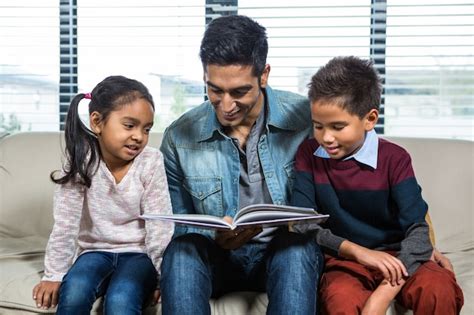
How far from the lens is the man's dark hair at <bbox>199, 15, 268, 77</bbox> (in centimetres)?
170

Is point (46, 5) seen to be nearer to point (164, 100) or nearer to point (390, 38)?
point (164, 100)

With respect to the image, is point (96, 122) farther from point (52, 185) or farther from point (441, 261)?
point (441, 261)

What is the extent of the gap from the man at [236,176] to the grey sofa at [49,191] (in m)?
0.53

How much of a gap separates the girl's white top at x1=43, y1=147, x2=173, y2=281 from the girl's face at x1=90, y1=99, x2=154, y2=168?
0.06 metres

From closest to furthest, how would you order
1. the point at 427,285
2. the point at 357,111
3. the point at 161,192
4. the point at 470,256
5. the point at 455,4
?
the point at 427,285 → the point at 357,111 → the point at 161,192 → the point at 470,256 → the point at 455,4

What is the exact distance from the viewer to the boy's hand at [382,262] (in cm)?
158

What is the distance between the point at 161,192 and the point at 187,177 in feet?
0.29

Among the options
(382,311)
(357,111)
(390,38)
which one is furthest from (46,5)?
(382,311)

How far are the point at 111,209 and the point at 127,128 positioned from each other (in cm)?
22

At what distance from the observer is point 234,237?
1631 mm

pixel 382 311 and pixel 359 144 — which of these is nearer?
pixel 382 311

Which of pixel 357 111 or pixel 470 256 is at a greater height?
pixel 357 111

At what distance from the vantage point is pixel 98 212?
1.85 metres

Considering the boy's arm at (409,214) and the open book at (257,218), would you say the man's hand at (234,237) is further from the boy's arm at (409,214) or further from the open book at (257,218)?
the boy's arm at (409,214)
